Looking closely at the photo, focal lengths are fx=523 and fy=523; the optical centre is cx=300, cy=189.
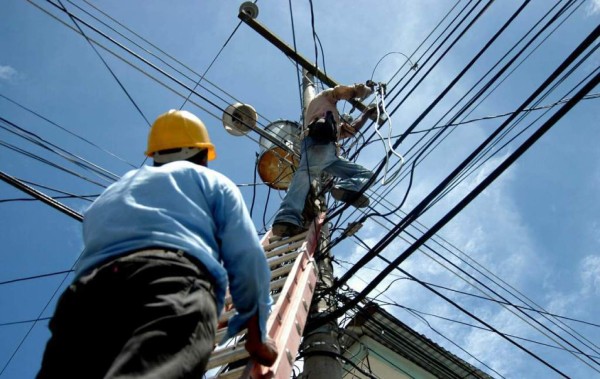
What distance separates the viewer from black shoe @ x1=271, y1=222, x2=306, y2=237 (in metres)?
4.58

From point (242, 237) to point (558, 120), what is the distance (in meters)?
1.78

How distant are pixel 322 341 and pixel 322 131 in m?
2.06

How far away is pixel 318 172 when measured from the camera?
5137mm

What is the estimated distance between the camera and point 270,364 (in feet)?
7.29

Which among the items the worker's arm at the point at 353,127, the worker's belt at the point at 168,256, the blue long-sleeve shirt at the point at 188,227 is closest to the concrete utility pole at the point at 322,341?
the worker's arm at the point at 353,127

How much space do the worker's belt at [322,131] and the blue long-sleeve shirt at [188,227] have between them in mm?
3205

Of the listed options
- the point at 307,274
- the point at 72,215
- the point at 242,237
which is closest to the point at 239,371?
Answer: the point at 242,237

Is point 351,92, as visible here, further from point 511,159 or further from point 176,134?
point 176,134

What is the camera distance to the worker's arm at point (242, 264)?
74.7 inches

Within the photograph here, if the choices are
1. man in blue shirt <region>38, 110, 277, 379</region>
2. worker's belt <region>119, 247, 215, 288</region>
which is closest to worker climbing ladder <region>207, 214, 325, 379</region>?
man in blue shirt <region>38, 110, 277, 379</region>

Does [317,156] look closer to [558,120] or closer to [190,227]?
[558,120]

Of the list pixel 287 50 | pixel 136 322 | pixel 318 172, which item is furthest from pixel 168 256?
pixel 287 50

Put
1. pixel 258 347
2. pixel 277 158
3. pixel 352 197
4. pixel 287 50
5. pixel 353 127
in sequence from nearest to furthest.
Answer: pixel 258 347
pixel 352 197
pixel 353 127
pixel 277 158
pixel 287 50

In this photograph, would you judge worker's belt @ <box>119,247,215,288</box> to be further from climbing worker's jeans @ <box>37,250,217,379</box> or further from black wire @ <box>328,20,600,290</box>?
black wire @ <box>328,20,600,290</box>
